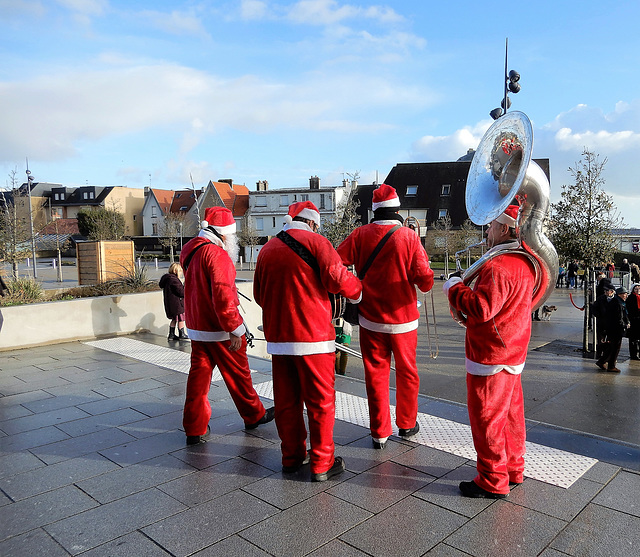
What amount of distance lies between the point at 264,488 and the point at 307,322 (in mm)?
1120

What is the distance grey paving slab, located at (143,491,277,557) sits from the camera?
112 inches

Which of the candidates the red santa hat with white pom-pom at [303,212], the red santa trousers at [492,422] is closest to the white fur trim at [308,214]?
the red santa hat with white pom-pom at [303,212]

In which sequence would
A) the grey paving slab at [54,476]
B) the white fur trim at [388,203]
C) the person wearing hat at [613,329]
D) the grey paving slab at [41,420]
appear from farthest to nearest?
the person wearing hat at [613,329], the grey paving slab at [41,420], the white fur trim at [388,203], the grey paving slab at [54,476]

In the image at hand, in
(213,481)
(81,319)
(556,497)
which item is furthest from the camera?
(81,319)

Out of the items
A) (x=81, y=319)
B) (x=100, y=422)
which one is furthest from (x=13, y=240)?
(x=100, y=422)

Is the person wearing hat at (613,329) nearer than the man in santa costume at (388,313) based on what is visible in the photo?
No

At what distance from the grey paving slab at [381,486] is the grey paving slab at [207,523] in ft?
1.70

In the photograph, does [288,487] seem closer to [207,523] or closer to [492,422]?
[207,523]

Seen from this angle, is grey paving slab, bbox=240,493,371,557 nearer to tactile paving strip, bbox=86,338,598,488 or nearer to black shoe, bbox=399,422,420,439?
black shoe, bbox=399,422,420,439

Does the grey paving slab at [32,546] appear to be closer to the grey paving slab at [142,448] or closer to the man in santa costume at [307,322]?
the grey paving slab at [142,448]

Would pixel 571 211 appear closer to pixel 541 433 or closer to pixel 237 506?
pixel 541 433

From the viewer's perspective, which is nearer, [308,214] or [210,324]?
[308,214]

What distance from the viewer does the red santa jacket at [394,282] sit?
4.02m

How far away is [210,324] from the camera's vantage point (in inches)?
166
